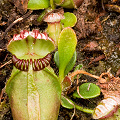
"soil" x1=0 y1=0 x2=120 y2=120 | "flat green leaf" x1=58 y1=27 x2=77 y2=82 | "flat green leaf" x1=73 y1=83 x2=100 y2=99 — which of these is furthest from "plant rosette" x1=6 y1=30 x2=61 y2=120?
"soil" x1=0 y1=0 x2=120 y2=120

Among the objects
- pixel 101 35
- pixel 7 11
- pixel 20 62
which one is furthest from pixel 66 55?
pixel 7 11

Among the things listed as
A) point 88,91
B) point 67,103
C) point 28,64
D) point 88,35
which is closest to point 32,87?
point 28,64

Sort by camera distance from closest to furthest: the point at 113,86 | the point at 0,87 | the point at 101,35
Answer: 1. the point at 113,86
2. the point at 0,87
3. the point at 101,35

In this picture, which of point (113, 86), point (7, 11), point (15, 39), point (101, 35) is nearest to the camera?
point (15, 39)

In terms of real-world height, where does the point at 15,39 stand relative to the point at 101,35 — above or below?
above

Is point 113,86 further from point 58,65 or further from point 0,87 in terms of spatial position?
point 0,87
